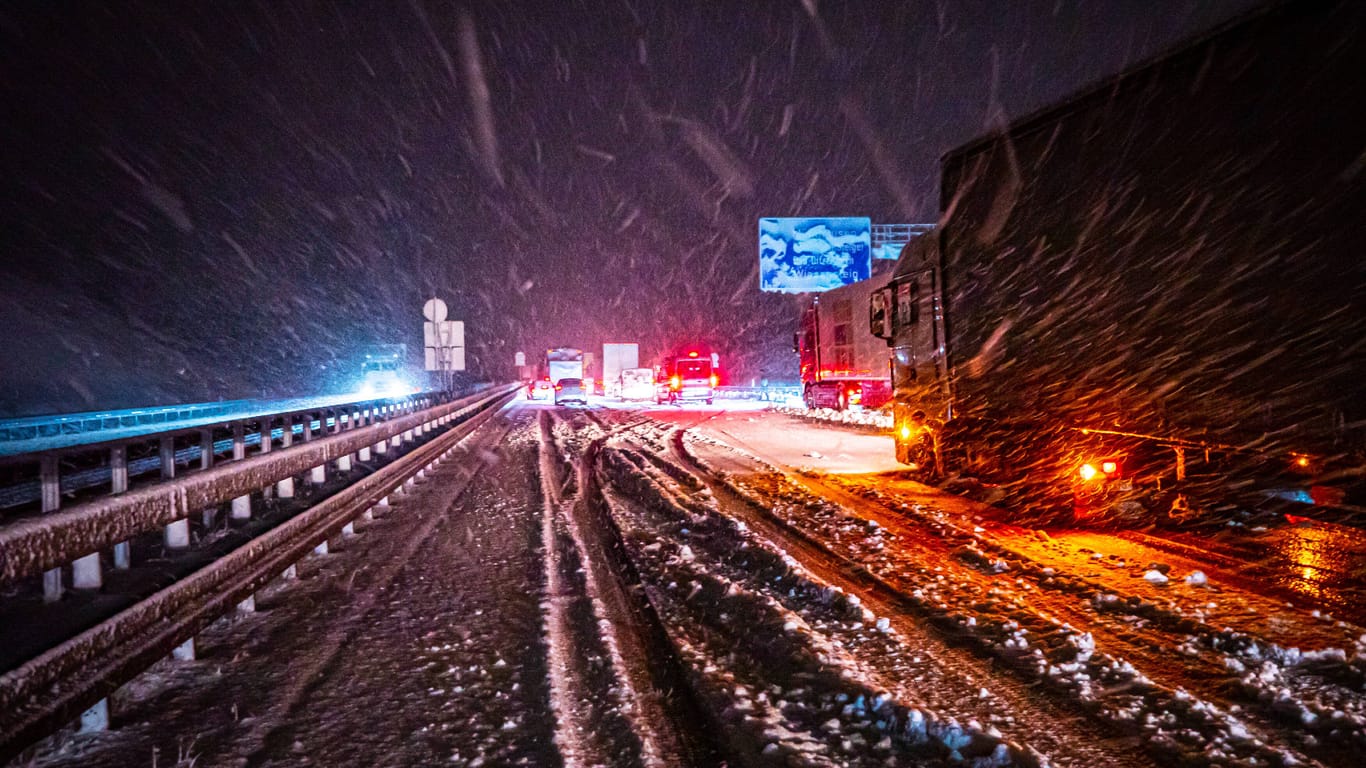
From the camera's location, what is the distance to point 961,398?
12266 mm

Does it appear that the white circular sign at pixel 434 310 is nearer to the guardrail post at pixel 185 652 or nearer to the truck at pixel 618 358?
the guardrail post at pixel 185 652

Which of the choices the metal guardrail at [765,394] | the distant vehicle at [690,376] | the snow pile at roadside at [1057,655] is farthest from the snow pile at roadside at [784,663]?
the metal guardrail at [765,394]

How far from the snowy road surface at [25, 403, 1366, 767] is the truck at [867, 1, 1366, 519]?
1.07 metres

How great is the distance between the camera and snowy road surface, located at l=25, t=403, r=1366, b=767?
4.06 meters

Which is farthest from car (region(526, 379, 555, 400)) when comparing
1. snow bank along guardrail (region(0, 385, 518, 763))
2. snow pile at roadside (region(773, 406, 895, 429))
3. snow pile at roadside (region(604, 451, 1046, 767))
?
snow bank along guardrail (region(0, 385, 518, 763))

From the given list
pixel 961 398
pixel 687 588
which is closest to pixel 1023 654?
pixel 687 588

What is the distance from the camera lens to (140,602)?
465cm

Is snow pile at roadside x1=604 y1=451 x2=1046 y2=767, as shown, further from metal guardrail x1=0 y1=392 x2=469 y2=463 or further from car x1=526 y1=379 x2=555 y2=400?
car x1=526 y1=379 x2=555 y2=400

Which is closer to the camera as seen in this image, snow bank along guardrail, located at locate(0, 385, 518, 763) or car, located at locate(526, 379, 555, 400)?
snow bank along guardrail, located at locate(0, 385, 518, 763)

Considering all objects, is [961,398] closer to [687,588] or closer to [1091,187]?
[1091,187]

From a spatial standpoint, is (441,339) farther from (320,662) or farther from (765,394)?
(320,662)

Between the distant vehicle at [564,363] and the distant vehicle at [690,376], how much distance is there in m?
8.14

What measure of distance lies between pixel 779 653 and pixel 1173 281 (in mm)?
4548

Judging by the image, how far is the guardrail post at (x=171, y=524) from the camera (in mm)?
6328
